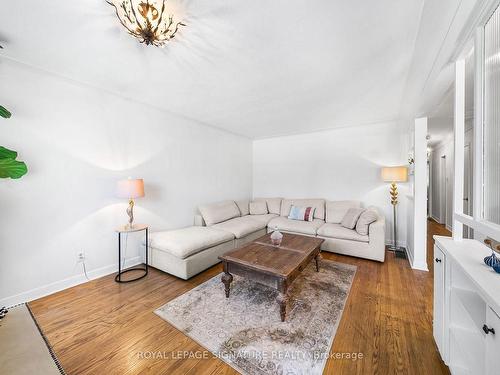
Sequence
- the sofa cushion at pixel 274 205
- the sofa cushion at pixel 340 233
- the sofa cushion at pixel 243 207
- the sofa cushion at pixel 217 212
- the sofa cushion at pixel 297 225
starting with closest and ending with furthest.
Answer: the sofa cushion at pixel 340 233 → the sofa cushion at pixel 297 225 → the sofa cushion at pixel 217 212 → the sofa cushion at pixel 243 207 → the sofa cushion at pixel 274 205

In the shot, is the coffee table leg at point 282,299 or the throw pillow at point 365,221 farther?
the throw pillow at point 365,221

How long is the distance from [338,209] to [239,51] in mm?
3286

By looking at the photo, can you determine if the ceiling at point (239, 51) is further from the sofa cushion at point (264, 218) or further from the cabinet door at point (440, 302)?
the sofa cushion at point (264, 218)

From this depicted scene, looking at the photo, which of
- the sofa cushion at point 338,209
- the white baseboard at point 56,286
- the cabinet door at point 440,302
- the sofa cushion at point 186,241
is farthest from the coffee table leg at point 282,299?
the sofa cushion at point 338,209

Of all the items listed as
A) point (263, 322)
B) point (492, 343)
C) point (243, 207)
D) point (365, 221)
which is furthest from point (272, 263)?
point (243, 207)

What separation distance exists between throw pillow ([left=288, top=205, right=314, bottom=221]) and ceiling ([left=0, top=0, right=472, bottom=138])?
204 cm

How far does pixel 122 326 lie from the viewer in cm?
174

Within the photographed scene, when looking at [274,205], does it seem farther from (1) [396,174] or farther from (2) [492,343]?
(2) [492,343]


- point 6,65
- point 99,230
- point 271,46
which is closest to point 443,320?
point 271,46

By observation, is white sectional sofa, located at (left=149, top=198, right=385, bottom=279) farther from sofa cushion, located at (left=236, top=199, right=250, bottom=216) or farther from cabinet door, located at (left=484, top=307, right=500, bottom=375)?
cabinet door, located at (left=484, top=307, right=500, bottom=375)

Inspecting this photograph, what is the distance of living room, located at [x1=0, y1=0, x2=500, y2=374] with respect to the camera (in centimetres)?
133

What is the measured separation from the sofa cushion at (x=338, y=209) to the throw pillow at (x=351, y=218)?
0.20 metres

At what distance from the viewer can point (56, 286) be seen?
2.25m

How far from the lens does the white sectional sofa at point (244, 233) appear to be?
8.59ft
